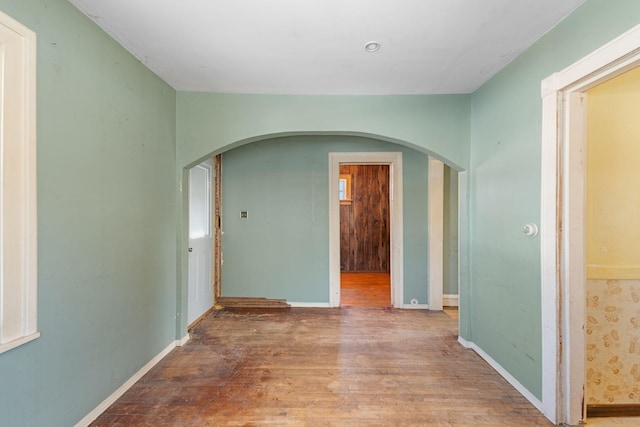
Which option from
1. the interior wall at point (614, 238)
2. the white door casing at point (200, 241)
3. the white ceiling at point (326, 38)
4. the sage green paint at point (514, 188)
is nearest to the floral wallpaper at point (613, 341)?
the interior wall at point (614, 238)

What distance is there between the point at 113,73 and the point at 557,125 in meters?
2.76

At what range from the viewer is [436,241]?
3.46 metres

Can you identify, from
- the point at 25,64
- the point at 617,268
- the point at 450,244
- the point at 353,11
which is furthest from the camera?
the point at 450,244

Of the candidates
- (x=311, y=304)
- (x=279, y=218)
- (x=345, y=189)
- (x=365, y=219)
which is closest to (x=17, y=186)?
(x=279, y=218)

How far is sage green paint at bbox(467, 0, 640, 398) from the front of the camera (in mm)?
1511

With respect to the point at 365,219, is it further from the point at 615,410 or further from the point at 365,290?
the point at 615,410

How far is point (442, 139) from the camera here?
8.27ft

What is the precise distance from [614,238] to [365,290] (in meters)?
3.18

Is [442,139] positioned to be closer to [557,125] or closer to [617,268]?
[557,125]

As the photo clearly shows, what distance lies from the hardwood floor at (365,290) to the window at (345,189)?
1553mm

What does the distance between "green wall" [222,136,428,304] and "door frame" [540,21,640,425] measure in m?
2.18

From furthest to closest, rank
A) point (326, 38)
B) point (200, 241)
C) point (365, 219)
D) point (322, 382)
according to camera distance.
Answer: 1. point (365, 219)
2. point (200, 241)
3. point (322, 382)
4. point (326, 38)

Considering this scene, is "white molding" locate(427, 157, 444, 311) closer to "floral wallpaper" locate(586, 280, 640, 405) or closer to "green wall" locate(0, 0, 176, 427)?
"floral wallpaper" locate(586, 280, 640, 405)

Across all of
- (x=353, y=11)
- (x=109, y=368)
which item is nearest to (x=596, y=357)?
(x=353, y=11)
